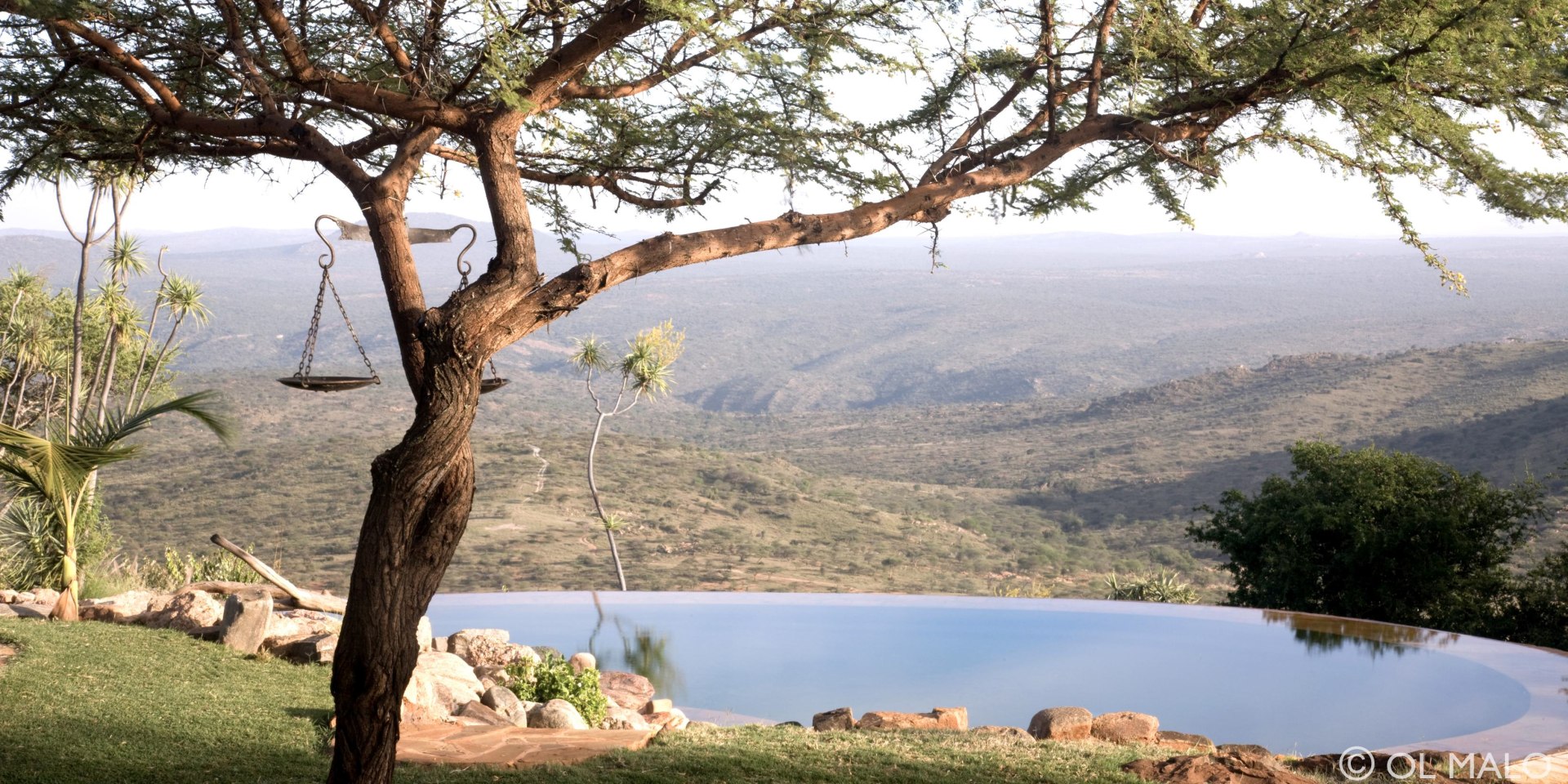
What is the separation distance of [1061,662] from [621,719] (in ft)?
13.4

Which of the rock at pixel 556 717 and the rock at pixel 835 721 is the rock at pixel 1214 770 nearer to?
the rock at pixel 835 721

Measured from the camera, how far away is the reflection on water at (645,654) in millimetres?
8635

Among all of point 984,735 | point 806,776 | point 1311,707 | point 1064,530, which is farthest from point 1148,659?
point 1064,530

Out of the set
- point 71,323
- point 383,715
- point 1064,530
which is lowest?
point 1064,530

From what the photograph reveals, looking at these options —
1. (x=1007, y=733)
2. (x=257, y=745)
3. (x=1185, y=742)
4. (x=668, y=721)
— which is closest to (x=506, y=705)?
(x=668, y=721)

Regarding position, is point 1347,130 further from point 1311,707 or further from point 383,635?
point 383,635

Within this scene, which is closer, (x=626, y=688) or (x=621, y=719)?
(x=621, y=719)

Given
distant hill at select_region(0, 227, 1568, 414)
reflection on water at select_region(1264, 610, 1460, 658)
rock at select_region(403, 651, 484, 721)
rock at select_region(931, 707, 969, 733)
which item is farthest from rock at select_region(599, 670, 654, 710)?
distant hill at select_region(0, 227, 1568, 414)

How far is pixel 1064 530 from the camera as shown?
1228 inches

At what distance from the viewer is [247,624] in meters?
7.21

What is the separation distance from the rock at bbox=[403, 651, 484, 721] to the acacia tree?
6.34ft

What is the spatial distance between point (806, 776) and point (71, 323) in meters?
21.6

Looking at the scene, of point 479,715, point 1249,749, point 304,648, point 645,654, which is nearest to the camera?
point 1249,749

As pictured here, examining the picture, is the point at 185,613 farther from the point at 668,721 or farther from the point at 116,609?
the point at 668,721
